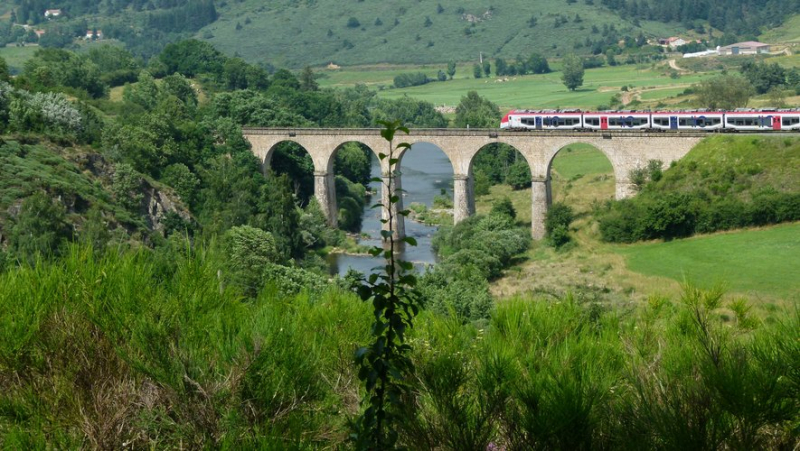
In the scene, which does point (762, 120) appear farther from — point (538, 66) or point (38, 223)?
point (538, 66)

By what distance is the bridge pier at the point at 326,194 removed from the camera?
75.7 meters

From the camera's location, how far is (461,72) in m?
184

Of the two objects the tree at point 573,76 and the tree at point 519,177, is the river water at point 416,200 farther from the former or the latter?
the tree at point 573,76

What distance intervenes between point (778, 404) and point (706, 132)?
5384 cm

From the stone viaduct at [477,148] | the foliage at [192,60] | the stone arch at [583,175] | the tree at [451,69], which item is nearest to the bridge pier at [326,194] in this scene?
the stone viaduct at [477,148]

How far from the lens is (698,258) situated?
50938 mm

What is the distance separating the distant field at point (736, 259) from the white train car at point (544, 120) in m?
14.5

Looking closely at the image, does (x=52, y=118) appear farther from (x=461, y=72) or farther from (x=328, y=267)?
(x=461, y=72)

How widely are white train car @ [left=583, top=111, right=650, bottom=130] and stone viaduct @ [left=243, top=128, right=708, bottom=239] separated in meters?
1.72

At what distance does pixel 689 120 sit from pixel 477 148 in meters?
14.0

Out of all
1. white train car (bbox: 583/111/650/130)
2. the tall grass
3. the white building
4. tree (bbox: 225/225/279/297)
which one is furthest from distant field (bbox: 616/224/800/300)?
the white building

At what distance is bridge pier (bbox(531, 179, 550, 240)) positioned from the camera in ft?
212

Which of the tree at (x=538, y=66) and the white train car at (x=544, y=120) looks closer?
the white train car at (x=544, y=120)

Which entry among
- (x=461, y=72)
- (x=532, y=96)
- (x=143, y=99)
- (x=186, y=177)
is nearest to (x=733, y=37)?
(x=461, y=72)
